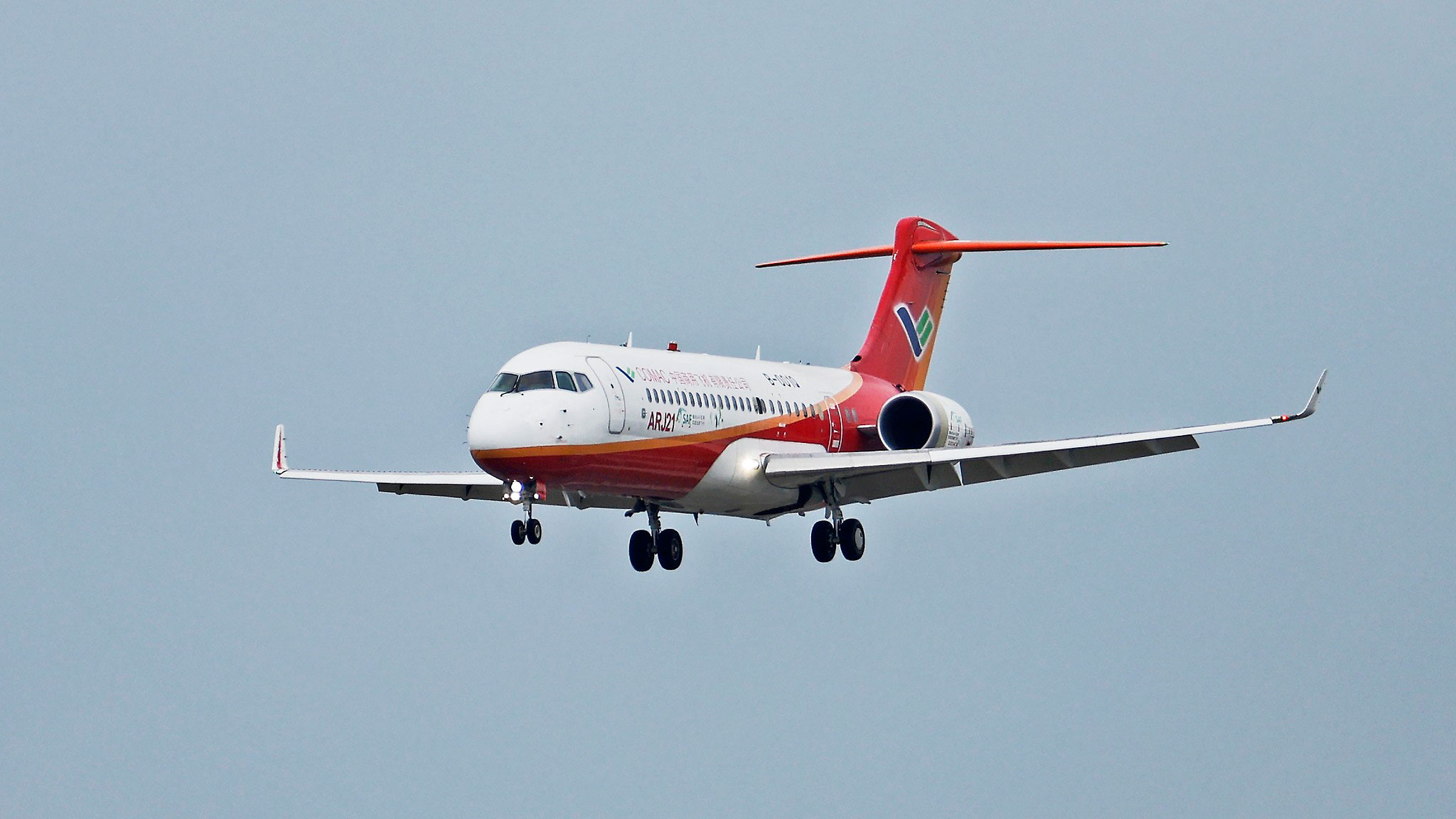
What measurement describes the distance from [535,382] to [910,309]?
15596 millimetres

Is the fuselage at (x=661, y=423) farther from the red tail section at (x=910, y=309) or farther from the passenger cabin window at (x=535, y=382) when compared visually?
the red tail section at (x=910, y=309)

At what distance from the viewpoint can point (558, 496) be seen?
138ft

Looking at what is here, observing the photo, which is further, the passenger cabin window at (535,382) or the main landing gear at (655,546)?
the main landing gear at (655,546)

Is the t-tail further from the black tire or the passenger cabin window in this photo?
the passenger cabin window

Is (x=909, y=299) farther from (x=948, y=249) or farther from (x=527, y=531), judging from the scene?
(x=527, y=531)

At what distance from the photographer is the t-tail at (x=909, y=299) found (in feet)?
166

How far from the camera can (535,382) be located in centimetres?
3794

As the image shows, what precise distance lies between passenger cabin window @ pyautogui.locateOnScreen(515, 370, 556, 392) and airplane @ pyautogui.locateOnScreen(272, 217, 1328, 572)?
0.02 m

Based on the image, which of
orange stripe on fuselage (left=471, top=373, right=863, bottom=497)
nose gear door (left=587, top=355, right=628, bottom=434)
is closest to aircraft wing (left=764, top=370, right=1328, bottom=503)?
orange stripe on fuselage (left=471, top=373, right=863, bottom=497)

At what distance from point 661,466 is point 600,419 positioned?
7.77ft

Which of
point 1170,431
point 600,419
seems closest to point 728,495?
point 600,419

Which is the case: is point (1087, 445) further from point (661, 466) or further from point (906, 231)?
point (906, 231)

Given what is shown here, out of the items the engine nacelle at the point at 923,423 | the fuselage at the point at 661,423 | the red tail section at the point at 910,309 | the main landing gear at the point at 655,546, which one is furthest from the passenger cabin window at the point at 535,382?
the red tail section at the point at 910,309

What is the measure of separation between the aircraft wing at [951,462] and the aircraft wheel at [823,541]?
0.63 metres
